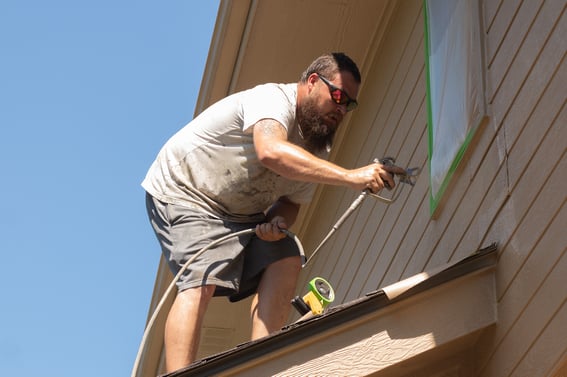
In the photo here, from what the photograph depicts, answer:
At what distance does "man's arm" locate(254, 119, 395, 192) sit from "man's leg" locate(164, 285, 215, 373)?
0.63m

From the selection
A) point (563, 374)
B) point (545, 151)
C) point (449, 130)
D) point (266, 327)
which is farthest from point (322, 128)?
point (563, 374)

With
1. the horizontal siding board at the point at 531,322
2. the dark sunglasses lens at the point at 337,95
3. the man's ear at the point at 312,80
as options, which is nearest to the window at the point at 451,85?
the dark sunglasses lens at the point at 337,95

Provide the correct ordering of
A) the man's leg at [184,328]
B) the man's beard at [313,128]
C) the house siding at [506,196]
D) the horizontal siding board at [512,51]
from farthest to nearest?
the man's beard at [313,128] → the man's leg at [184,328] → the horizontal siding board at [512,51] → the house siding at [506,196]

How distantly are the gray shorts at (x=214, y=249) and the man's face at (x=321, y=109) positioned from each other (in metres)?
0.50

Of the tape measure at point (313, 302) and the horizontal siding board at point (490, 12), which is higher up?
the horizontal siding board at point (490, 12)

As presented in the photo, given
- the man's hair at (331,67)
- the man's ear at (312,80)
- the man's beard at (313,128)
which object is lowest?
the man's beard at (313,128)

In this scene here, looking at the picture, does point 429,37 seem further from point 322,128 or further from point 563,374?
point 563,374

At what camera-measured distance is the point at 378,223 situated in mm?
5594

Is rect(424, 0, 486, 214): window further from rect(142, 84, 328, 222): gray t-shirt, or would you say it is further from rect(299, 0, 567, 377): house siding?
rect(142, 84, 328, 222): gray t-shirt

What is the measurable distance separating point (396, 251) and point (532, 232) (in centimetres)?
178

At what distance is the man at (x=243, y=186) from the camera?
437 cm

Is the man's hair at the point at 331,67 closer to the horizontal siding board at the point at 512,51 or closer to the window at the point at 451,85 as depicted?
the window at the point at 451,85

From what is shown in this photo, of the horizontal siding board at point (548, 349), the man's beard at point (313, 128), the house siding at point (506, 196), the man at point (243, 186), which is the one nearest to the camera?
the horizontal siding board at point (548, 349)

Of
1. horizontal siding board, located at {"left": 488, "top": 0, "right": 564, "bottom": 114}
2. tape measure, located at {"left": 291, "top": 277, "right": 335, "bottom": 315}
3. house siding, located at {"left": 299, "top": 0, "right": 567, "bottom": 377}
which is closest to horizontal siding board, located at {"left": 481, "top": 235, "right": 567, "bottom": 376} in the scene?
house siding, located at {"left": 299, "top": 0, "right": 567, "bottom": 377}
